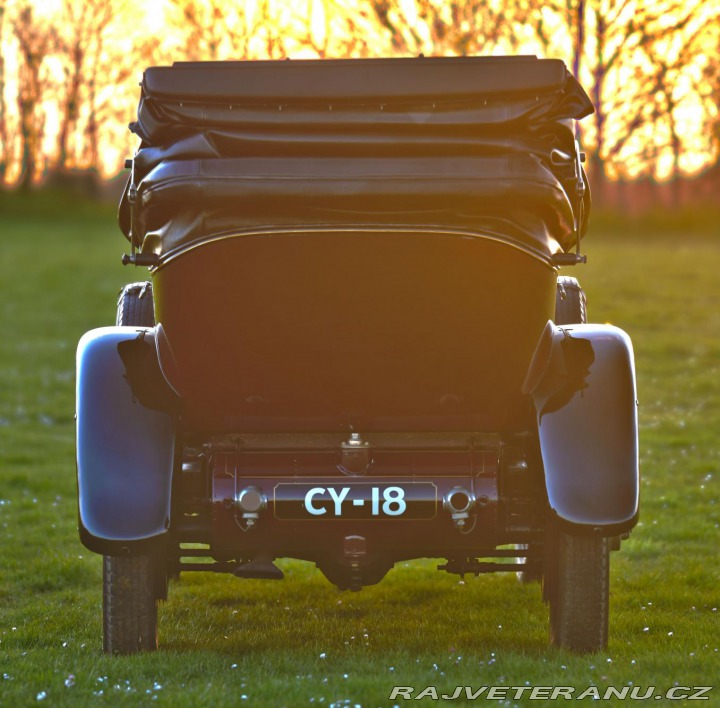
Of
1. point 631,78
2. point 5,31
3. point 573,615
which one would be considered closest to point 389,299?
point 573,615

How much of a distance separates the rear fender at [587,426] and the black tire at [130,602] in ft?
4.97

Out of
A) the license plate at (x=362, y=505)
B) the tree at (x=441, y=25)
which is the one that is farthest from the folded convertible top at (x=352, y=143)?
the tree at (x=441, y=25)

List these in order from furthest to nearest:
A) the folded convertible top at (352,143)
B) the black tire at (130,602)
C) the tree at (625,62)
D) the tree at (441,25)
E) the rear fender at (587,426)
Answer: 1. the tree at (625,62)
2. the tree at (441,25)
3. the black tire at (130,602)
4. the rear fender at (587,426)
5. the folded convertible top at (352,143)

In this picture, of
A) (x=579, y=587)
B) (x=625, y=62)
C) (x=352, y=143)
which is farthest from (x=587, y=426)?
(x=625, y=62)

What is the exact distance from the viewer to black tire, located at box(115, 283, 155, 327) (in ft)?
18.6

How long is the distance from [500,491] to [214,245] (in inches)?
54.8

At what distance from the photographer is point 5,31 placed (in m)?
37.1

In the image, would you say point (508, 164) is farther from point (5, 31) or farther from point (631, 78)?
point (5, 31)

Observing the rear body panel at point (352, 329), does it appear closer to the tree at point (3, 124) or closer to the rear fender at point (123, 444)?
the rear fender at point (123, 444)

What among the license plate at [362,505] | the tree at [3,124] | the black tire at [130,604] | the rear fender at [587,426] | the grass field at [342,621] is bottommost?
the tree at [3,124]

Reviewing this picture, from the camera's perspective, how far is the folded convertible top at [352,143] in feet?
14.3

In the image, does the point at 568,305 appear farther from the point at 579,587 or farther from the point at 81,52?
the point at 81,52

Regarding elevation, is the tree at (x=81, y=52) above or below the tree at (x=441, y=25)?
below

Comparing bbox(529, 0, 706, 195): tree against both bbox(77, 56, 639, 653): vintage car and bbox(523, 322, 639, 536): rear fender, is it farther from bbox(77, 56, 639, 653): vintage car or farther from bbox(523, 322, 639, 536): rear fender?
bbox(77, 56, 639, 653): vintage car
